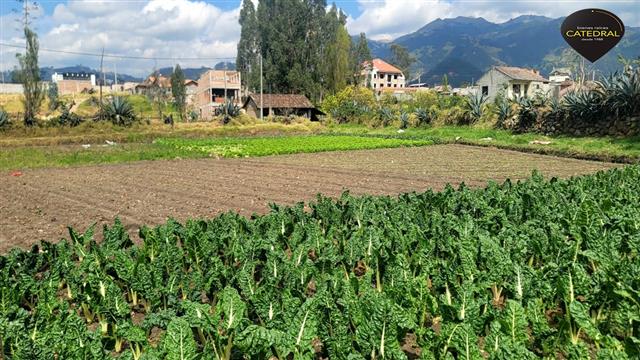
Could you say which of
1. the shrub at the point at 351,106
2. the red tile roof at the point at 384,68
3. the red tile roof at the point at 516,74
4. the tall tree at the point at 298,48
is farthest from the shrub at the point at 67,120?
the red tile roof at the point at 384,68

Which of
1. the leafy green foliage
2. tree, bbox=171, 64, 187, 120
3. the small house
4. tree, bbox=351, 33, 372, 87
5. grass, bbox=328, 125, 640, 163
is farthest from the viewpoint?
tree, bbox=351, 33, 372, 87

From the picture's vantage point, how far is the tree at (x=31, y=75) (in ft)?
101

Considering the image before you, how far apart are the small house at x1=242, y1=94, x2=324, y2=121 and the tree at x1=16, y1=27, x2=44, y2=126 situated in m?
21.6

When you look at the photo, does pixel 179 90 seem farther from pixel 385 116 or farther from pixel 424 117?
pixel 424 117

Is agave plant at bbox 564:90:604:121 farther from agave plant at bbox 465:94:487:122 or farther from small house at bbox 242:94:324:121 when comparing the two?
small house at bbox 242:94:324:121

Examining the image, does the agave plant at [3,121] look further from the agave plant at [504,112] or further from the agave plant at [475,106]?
the agave plant at [504,112]

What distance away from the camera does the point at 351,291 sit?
148 inches

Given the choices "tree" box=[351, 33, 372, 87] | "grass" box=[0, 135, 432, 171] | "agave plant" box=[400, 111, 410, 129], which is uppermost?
"tree" box=[351, 33, 372, 87]

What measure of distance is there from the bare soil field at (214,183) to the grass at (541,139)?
1.18 meters

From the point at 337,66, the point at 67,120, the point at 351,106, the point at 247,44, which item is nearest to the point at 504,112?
the point at 351,106

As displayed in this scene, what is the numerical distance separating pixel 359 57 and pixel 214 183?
68.5 metres

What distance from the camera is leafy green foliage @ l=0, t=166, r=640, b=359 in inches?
126

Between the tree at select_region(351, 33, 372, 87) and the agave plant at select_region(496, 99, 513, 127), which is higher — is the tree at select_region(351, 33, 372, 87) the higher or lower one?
the higher one

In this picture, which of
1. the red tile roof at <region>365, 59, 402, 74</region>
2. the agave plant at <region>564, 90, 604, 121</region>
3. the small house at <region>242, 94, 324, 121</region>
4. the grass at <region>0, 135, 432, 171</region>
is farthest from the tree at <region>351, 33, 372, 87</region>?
the agave plant at <region>564, 90, 604, 121</region>
